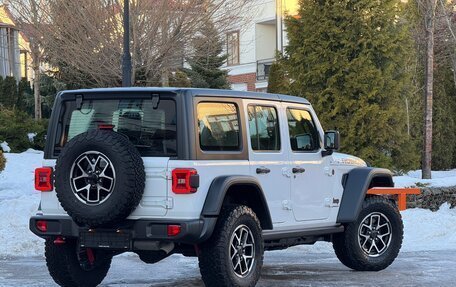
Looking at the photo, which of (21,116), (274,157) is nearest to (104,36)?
(21,116)

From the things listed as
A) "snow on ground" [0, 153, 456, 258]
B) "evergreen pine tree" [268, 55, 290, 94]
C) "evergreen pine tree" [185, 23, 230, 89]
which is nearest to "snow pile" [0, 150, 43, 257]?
"snow on ground" [0, 153, 456, 258]

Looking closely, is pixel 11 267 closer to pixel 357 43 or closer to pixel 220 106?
pixel 220 106

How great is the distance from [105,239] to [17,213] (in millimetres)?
7388

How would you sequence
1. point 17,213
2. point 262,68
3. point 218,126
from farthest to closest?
point 262,68
point 17,213
point 218,126

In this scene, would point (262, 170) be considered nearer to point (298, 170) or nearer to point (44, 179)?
point (298, 170)

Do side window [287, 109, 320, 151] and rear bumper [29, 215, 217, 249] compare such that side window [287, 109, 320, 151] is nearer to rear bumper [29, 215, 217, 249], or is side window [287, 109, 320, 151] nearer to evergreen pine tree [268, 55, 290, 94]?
rear bumper [29, 215, 217, 249]

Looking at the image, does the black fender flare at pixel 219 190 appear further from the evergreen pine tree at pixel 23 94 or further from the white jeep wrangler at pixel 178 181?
the evergreen pine tree at pixel 23 94

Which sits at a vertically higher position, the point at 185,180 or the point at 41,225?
the point at 185,180

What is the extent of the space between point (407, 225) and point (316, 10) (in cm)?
965

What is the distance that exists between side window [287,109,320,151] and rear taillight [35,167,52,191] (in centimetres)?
265

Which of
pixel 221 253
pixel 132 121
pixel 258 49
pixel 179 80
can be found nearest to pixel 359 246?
pixel 221 253

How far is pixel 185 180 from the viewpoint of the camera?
8.06 meters

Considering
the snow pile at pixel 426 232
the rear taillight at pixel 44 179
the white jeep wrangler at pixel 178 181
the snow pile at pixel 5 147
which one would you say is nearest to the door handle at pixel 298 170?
the white jeep wrangler at pixel 178 181

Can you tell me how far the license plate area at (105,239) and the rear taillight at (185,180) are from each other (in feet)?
2.05
